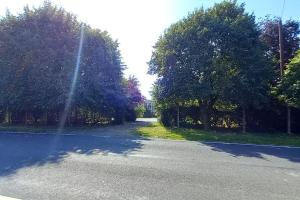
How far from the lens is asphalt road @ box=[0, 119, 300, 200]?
6734 mm

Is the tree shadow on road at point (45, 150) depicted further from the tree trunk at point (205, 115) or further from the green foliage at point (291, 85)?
the green foliage at point (291, 85)

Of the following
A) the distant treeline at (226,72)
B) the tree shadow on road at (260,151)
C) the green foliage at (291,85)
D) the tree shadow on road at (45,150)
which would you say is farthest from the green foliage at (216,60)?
the tree shadow on road at (45,150)

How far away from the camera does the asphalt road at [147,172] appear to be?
6734 mm

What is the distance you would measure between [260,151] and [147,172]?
18.3 feet

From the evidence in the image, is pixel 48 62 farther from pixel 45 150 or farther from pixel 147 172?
pixel 147 172

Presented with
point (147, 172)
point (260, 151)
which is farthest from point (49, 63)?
point (147, 172)

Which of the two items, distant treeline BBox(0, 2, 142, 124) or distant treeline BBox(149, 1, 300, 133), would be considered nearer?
distant treeline BBox(149, 1, 300, 133)

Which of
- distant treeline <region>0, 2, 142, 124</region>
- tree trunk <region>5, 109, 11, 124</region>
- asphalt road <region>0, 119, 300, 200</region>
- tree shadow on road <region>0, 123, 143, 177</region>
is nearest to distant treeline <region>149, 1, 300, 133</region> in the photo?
distant treeline <region>0, 2, 142, 124</region>

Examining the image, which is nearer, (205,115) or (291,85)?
(291,85)

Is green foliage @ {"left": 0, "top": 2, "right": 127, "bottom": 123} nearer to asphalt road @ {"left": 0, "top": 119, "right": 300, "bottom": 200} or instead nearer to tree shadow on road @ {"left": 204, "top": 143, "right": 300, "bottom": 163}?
asphalt road @ {"left": 0, "top": 119, "right": 300, "bottom": 200}

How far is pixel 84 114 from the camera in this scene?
26.5m

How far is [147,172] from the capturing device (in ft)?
27.9

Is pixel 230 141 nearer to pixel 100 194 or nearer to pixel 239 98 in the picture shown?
pixel 239 98

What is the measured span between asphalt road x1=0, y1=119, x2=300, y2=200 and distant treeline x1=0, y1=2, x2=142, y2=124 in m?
8.81
